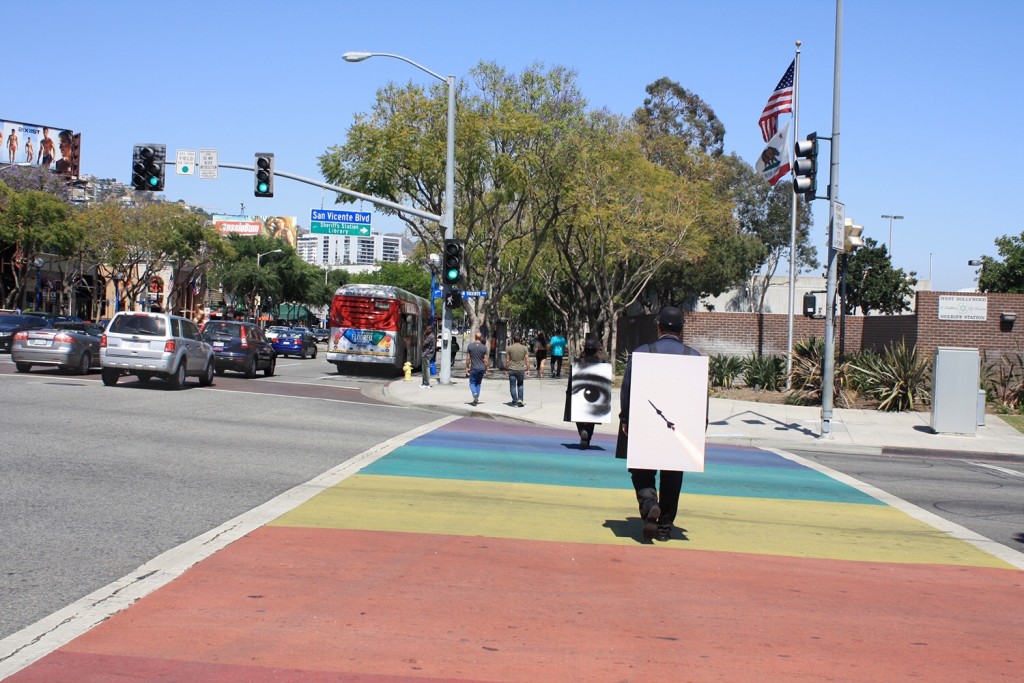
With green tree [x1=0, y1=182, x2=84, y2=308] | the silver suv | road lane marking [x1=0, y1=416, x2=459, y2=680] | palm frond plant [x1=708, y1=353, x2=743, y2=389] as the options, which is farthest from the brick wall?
green tree [x1=0, y1=182, x2=84, y2=308]

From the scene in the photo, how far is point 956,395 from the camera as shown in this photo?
68.3ft

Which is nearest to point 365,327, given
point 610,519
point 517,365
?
point 517,365

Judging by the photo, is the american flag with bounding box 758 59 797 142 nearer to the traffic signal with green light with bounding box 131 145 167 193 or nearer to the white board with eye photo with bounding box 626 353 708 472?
the traffic signal with green light with bounding box 131 145 167 193

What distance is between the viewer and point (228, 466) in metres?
12.1

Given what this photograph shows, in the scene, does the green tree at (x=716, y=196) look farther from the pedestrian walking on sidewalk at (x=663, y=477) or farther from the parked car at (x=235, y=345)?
the pedestrian walking on sidewalk at (x=663, y=477)

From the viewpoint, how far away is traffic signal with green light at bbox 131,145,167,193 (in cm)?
2666

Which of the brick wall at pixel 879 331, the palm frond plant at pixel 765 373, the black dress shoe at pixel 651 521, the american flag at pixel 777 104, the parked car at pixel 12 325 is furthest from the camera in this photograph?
the parked car at pixel 12 325

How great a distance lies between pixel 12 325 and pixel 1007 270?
1982 inches

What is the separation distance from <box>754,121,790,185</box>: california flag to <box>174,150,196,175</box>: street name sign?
15.1m

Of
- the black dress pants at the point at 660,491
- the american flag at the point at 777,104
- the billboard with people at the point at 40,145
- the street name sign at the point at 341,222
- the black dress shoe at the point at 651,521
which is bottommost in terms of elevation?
the black dress shoe at the point at 651,521

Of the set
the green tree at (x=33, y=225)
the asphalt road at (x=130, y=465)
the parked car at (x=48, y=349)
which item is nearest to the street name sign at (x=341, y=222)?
the parked car at (x=48, y=349)

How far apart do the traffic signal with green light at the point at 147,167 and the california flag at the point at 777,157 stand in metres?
15.6

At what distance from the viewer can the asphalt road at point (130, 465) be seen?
7309 millimetres

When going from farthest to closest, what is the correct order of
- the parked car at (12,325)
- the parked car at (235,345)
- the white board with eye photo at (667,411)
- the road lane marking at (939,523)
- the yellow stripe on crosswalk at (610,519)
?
the parked car at (12,325) < the parked car at (235,345) < the road lane marking at (939,523) < the yellow stripe on crosswalk at (610,519) < the white board with eye photo at (667,411)
